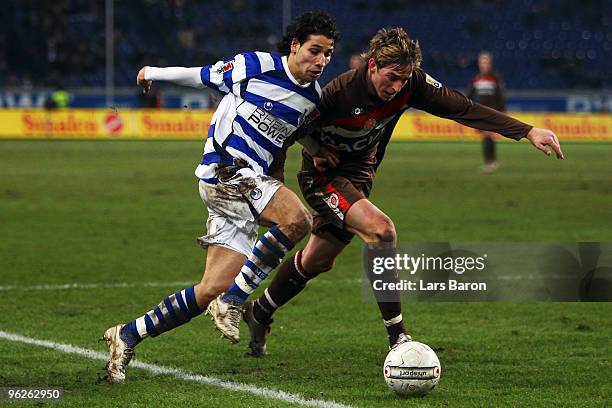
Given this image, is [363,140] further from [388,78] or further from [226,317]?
[226,317]

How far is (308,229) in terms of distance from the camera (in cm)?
577

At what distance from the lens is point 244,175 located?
5.78 m

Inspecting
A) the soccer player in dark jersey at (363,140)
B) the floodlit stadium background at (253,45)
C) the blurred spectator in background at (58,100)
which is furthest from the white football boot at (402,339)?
the blurred spectator in background at (58,100)

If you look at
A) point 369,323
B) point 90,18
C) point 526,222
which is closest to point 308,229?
point 369,323

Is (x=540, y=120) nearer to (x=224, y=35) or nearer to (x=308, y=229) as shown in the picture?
(x=224, y=35)

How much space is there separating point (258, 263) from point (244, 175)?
0.50 metres

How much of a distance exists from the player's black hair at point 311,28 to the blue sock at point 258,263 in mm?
991

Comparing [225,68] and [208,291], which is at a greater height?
[225,68]

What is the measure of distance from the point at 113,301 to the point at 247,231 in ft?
9.51

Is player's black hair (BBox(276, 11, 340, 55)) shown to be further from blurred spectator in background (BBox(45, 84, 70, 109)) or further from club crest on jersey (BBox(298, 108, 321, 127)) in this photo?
blurred spectator in background (BBox(45, 84, 70, 109))

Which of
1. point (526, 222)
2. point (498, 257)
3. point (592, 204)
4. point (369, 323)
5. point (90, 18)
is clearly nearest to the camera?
point (369, 323)

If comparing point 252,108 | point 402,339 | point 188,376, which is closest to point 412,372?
point 402,339

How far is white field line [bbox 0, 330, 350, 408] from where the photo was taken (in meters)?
5.21

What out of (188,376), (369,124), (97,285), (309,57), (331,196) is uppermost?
(309,57)
